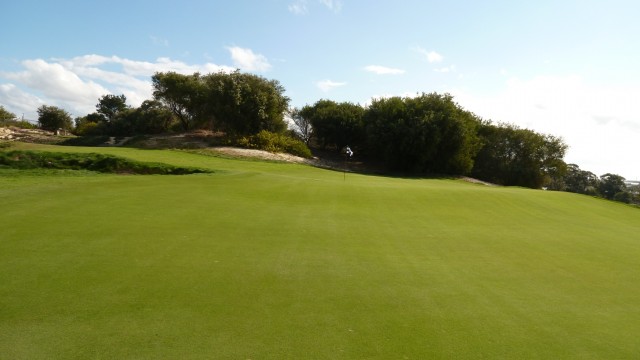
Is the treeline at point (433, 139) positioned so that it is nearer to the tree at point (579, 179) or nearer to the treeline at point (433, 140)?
the treeline at point (433, 140)

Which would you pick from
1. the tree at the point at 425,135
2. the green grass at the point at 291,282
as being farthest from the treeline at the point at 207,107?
the green grass at the point at 291,282

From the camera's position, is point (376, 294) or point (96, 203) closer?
point (376, 294)

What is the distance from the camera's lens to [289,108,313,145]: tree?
5653 centimetres

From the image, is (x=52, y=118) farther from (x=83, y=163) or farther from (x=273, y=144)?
(x=83, y=163)

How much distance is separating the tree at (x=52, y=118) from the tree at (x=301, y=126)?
86.3 ft

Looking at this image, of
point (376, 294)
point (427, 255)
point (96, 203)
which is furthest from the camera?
point (96, 203)

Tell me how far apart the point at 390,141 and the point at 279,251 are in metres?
36.5

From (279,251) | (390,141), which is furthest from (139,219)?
(390,141)

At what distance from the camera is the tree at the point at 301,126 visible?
5653 cm

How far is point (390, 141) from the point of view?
44531mm

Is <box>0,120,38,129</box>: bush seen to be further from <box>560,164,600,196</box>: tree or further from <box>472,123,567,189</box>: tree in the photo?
<box>560,164,600,196</box>: tree

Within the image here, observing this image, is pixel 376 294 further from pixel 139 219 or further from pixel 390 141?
pixel 390 141

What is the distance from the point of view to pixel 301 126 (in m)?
56.9

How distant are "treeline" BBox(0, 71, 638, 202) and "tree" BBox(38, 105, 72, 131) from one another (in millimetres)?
108
